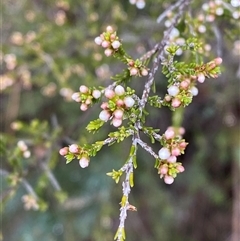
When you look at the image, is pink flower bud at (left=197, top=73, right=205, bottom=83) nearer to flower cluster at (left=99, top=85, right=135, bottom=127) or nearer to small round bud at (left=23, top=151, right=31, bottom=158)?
flower cluster at (left=99, top=85, right=135, bottom=127)

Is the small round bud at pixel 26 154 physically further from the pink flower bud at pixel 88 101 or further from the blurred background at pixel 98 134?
the pink flower bud at pixel 88 101

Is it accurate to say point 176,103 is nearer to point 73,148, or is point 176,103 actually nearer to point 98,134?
point 73,148

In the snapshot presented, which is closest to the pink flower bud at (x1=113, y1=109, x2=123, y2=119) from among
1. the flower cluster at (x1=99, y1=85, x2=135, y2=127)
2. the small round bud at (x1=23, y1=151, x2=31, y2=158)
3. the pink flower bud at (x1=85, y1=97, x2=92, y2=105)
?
the flower cluster at (x1=99, y1=85, x2=135, y2=127)

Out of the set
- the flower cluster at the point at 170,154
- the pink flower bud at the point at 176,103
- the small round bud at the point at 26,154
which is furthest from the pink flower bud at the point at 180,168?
the small round bud at the point at 26,154

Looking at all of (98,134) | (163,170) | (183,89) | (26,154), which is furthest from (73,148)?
(98,134)

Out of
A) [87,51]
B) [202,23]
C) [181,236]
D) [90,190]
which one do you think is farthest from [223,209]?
[202,23]
